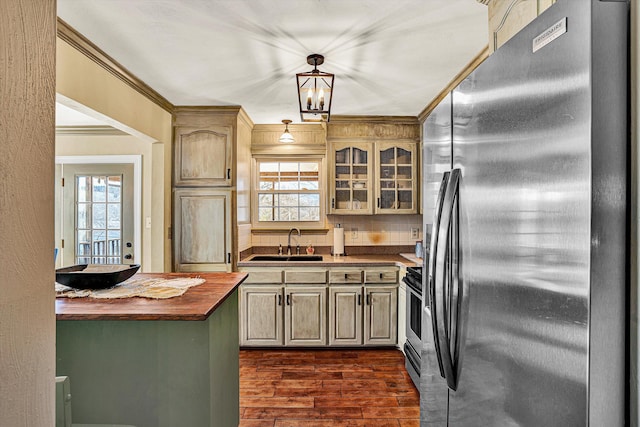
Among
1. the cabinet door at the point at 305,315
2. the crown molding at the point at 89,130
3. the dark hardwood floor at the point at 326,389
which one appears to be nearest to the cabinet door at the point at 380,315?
the dark hardwood floor at the point at 326,389

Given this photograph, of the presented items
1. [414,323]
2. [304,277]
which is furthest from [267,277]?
[414,323]

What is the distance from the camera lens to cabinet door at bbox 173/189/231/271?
3877 mm

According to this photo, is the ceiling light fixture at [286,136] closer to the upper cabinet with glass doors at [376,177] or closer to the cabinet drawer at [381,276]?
the upper cabinet with glass doors at [376,177]

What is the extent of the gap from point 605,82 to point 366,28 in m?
1.77

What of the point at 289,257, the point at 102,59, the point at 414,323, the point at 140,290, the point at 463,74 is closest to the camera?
the point at 140,290

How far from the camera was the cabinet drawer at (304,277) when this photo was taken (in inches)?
153

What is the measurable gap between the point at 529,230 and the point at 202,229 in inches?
136

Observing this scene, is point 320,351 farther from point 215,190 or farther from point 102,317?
point 102,317

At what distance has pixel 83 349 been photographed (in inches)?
70.7

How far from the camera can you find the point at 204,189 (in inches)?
152

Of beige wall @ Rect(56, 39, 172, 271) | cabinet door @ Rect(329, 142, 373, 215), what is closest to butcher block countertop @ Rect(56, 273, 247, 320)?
beige wall @ Rect(56, 39, 172, 271)

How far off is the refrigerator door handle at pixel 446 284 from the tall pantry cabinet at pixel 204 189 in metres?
2.97

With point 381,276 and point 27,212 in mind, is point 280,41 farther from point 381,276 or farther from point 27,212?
point 381,276

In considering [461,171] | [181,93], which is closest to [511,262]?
[461,171]
